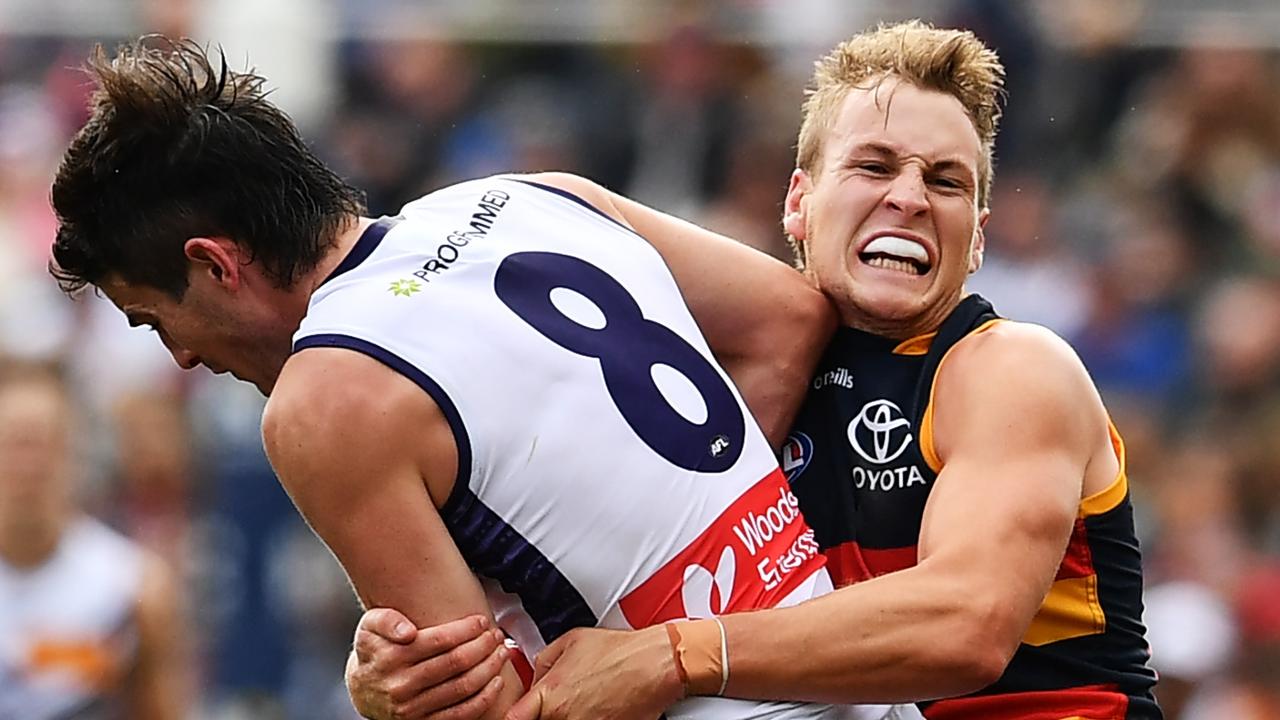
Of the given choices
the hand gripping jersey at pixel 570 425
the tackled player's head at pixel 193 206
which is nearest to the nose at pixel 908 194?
the hand gripping jersey at pixel 570 425

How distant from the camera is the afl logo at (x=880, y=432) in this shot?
14.0ft

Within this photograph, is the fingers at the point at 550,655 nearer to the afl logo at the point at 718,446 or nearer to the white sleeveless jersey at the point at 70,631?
the afl logo at the point at 718,446

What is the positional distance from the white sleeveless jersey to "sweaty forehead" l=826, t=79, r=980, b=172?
14.7 ft

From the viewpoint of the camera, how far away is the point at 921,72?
4434 mm

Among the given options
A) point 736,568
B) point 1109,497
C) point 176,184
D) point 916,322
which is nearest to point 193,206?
point 176,184

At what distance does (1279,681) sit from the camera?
8367mm

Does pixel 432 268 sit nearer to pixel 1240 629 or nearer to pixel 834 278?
pixel 834 278

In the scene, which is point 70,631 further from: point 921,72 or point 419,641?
point 921,72

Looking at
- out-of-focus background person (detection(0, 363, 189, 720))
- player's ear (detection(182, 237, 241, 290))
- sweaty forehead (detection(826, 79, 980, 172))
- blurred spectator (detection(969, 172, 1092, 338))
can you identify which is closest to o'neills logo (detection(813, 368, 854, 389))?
sweaty forehead (detection(826, 79, 980, 172))

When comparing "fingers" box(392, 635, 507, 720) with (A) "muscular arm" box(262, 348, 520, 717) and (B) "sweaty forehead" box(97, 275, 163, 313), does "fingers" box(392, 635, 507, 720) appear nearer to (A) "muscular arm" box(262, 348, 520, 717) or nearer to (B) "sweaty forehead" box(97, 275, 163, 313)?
(A) "muscular arm" box(262, 348, 520, 717)

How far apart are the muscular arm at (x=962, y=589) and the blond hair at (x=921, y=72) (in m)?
0.63

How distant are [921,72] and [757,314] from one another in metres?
0.60

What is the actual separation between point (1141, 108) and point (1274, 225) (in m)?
0.82

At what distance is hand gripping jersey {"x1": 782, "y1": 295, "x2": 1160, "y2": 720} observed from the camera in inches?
166
